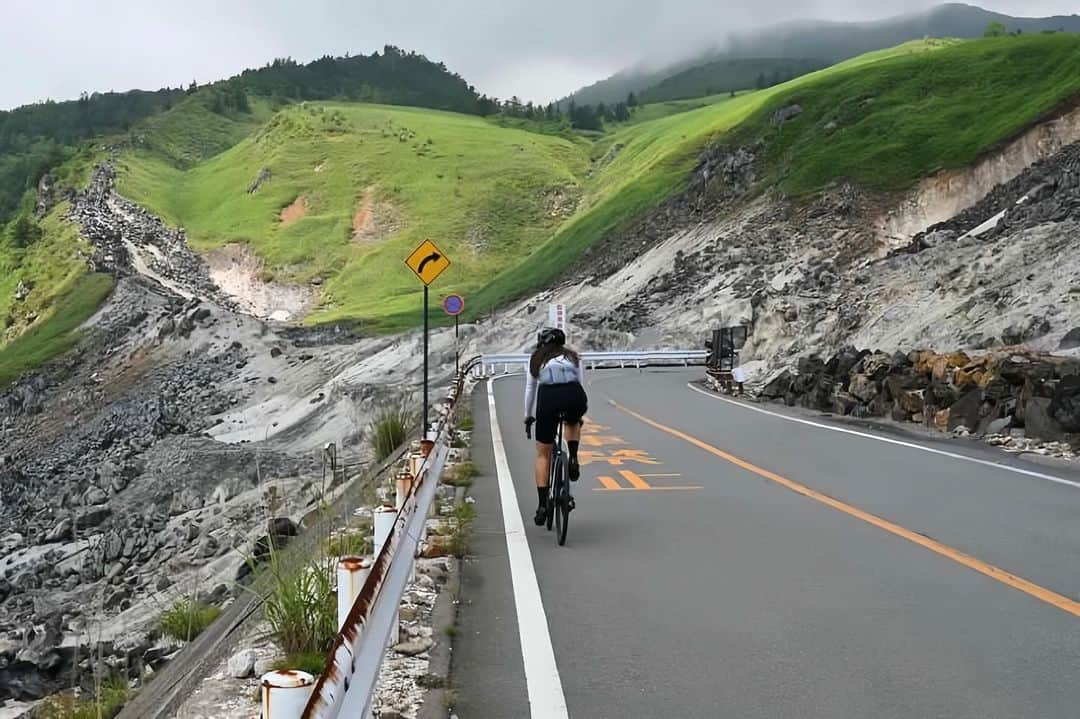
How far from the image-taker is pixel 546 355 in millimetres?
9172

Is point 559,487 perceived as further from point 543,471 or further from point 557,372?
point 557,372

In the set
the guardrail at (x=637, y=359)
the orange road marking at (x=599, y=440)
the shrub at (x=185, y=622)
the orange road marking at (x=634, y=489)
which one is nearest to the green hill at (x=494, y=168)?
the guardrail at (x=637, y=359)

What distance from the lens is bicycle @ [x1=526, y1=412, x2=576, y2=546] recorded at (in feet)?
29.5

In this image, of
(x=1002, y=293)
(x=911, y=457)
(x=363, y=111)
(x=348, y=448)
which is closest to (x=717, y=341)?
(x=1002, y=293)

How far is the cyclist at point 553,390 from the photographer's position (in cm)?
914

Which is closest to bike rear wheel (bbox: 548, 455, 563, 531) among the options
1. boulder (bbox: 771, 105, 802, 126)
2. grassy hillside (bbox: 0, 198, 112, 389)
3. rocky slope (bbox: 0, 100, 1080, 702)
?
rocky slope (bbox: 0, 100, 1080, 702)

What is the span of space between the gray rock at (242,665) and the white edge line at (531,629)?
143 centimetres

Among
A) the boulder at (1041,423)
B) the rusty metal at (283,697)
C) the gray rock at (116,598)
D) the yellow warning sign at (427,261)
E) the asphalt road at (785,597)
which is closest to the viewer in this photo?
the rusty metal at (283,697)

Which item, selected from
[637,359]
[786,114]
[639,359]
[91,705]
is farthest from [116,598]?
[786,114]

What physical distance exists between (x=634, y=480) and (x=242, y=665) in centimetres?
814

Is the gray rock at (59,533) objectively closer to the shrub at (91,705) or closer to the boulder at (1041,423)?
the shrub at (91,705)

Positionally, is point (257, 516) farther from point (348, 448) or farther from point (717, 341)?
point (717, 341)

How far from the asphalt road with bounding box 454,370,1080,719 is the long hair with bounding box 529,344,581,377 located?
153cm

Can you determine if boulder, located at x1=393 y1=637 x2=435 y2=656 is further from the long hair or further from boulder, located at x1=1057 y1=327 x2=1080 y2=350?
boulder, located at x1=1057 y1=327 x2=1080 y2=350
